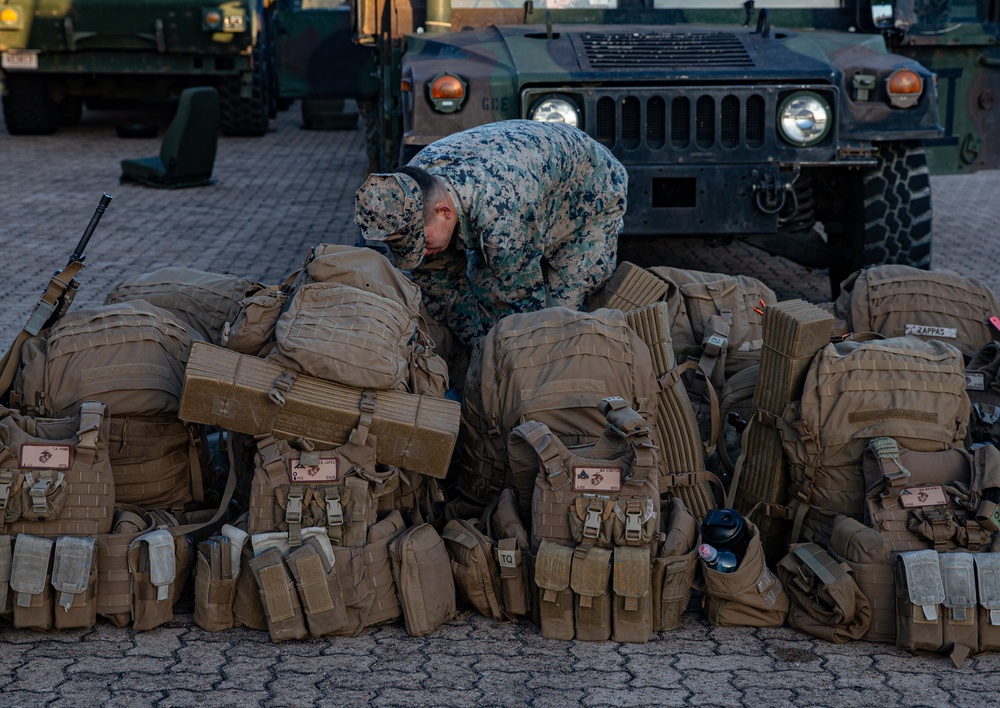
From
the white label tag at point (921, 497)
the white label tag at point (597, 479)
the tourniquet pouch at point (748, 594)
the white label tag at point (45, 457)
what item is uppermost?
the white label tag at point (45, 457)

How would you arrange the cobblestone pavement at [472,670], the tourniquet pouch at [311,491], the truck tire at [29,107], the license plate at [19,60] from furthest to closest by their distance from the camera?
the truck tire at [29,107] < the license plate at [19,60] < the tourniquet pouch at [311,491] < the cobblestone pavement at [472,670]

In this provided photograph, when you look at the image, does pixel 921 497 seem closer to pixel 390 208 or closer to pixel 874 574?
pixel 874 574

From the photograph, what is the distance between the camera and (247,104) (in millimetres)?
14055

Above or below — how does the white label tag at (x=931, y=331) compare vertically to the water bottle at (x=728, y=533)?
above

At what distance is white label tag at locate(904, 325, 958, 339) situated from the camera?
4125 millimetres

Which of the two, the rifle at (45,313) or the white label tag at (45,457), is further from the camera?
the rifle at (45,313)

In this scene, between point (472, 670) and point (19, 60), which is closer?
point (472, 670)

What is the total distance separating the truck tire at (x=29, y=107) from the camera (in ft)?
44.1

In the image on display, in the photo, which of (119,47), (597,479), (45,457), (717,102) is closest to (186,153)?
(119,47)

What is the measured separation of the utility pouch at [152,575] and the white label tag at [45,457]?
0.93ft

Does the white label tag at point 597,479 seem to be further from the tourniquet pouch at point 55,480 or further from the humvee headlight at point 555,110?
the humvee headlight at point 555,110

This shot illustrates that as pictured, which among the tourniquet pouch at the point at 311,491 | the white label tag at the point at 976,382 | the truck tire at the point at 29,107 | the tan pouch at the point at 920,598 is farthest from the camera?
the truck tire at the point at 29,107

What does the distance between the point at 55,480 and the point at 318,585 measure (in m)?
0.75

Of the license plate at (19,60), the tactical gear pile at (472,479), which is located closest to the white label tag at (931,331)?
the tactical gear pile at (472,479)
